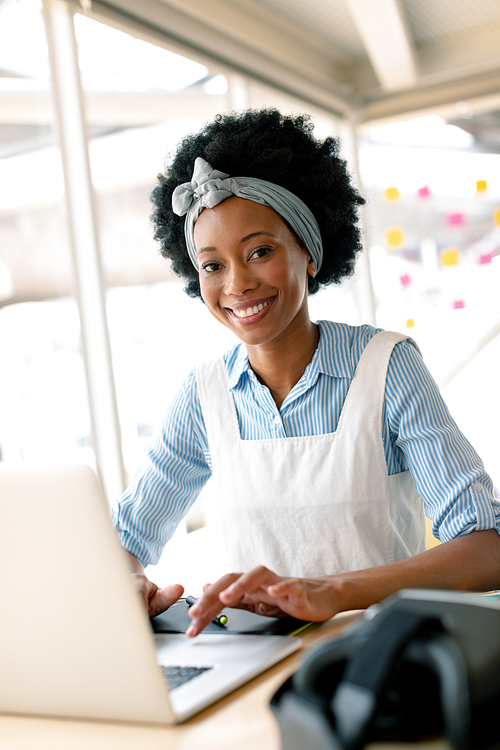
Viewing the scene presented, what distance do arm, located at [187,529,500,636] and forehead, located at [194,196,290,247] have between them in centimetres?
72

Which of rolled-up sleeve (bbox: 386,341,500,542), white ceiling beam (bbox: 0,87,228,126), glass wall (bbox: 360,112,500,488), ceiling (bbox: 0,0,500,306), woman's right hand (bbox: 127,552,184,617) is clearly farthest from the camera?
glass wall (bbox: 360,112,500,488)

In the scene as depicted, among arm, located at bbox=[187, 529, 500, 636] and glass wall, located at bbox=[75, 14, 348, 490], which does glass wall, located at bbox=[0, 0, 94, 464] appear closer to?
glass wall, located at bbox=[75, 14, 348, 490]

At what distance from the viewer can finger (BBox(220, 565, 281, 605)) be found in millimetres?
930

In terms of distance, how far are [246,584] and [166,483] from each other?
0.61m

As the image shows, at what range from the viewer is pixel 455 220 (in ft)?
14.1

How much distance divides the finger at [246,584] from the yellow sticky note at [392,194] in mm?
3806

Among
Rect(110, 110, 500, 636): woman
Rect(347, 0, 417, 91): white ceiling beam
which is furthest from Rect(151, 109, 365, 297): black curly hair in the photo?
Rect(347, 0, 417, 91): white ceiling beam

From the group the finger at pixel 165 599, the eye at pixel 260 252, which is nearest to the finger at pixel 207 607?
the finger at pixel 165 599

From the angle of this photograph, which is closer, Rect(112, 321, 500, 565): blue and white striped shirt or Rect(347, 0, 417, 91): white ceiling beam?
Rect(112, 321, 500, 565): blue and white striped shirt

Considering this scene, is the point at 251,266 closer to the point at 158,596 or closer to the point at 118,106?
the point at 158,596

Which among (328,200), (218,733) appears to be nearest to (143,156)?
(328,200)

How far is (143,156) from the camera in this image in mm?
2777

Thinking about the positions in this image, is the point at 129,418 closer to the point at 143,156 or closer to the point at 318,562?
the point at 143,156

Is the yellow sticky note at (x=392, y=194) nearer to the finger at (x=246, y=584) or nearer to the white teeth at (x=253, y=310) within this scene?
the white teeth at (x=253, y=310)
